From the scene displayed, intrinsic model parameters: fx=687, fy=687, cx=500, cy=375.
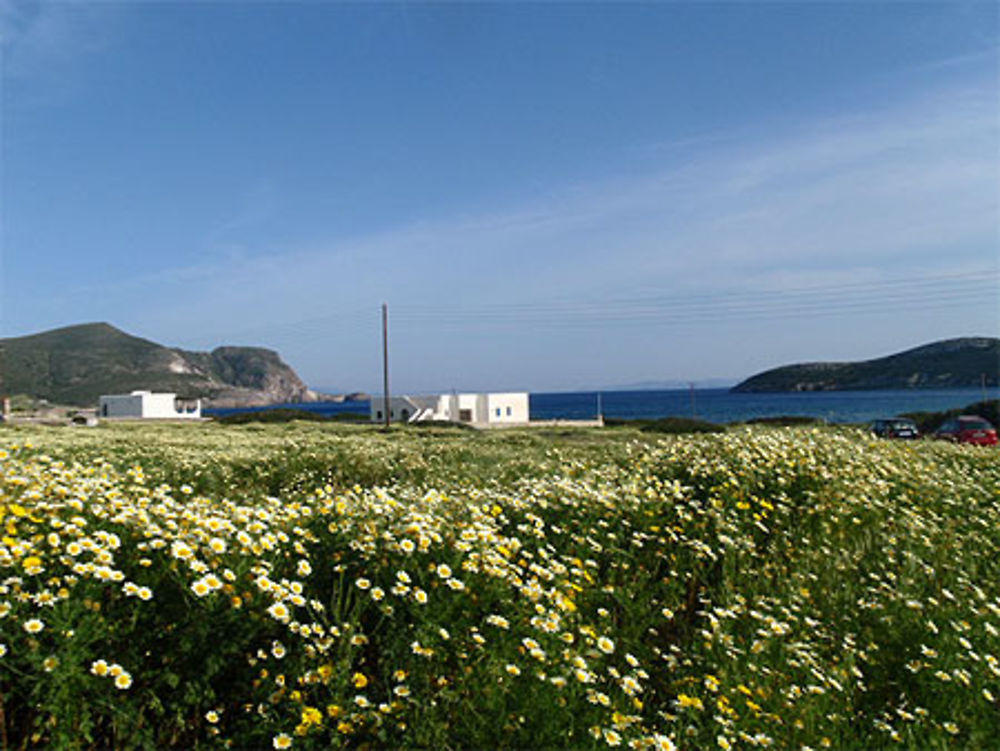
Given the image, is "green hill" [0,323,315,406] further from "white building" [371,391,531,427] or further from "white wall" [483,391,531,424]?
"white wall" [483,391,531,424]

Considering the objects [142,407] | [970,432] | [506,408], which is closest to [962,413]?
[970,432]

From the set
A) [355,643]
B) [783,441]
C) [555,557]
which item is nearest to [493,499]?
[555,557]

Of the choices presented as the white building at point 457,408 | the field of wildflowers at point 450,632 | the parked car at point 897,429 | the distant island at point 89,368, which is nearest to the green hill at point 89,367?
the distant island at point 89,368

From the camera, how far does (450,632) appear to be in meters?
3.51

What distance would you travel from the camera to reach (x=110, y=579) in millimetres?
3057

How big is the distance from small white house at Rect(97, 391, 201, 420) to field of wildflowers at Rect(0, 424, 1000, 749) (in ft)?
232

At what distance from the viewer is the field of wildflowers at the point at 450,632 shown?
9.95 ft

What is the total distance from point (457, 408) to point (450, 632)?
6144 cm

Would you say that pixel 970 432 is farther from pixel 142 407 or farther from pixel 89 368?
pixel 89 368

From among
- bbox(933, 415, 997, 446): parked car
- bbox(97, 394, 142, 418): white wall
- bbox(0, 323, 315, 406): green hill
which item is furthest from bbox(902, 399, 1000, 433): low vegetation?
bbox(0, 323, 315, 406): green hill

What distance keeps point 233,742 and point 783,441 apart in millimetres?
7175

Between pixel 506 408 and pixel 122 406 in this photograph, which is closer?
pixel 506 408

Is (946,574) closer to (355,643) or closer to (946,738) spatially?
(946,738)

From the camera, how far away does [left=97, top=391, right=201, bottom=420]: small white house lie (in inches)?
2736
